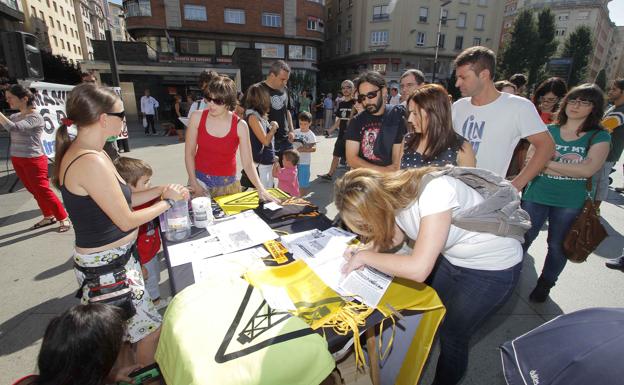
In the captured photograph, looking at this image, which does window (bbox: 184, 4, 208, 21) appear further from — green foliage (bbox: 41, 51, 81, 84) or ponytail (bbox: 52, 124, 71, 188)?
ponytail (bbox: 52, 124, 71, 188)

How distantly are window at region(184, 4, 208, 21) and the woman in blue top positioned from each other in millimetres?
32038

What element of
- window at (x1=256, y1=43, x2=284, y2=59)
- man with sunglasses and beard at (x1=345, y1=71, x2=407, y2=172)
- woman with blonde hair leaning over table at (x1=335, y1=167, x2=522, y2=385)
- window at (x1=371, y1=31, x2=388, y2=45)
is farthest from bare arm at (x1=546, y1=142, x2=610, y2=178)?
window at (x1=371, y1=31, x2=388, y2=45)

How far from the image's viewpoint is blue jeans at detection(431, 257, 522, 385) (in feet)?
5.04

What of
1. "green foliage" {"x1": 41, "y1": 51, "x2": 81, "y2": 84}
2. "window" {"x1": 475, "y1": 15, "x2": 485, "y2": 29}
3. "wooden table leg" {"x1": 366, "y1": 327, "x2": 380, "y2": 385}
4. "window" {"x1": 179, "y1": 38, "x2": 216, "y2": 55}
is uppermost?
"window" {"x1": 475, "y1": 15, "x2": 485, "y2": 29}

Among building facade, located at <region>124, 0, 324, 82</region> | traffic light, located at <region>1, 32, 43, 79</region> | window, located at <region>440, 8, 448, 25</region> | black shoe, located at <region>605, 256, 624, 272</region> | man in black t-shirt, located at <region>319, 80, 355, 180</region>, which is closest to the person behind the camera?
black shoe, located at <region>605, 256, 624, 272</region>

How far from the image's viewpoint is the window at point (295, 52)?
102 feet

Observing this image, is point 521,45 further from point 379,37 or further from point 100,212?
point 100,212

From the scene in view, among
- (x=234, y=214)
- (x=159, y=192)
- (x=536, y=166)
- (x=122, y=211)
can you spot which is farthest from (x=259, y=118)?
(x=536, y=166)

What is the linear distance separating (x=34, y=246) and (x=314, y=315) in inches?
175

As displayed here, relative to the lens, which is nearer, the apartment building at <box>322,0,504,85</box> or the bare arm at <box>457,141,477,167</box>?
the bare arm at <box>457,141,477,167</box>

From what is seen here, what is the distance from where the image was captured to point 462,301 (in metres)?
1.60

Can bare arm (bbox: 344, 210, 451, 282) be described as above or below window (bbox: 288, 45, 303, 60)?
below

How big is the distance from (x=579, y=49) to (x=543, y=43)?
7.29m

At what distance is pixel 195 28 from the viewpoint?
2770cm
